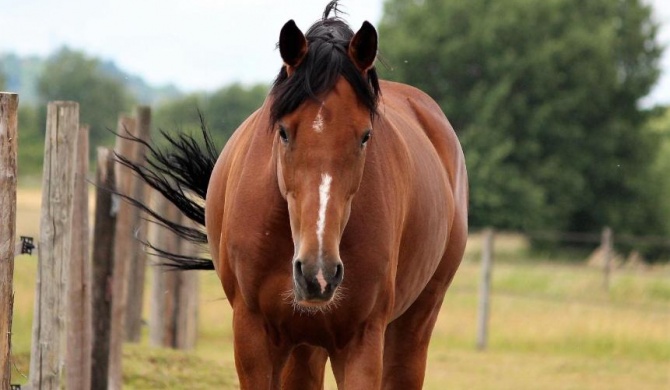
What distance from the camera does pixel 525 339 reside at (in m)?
17.4

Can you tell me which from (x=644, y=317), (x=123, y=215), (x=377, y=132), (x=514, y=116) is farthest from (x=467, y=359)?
(x=514, y=116)

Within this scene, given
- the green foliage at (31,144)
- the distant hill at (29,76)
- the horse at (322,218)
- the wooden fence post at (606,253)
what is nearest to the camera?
the horse at (322,218)

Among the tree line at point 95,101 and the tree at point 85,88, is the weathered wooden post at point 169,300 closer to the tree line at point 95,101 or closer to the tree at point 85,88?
the tree line at point 95,101

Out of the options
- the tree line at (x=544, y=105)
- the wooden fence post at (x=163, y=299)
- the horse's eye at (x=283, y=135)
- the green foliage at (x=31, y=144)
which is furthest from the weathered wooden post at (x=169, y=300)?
the tree line at (x=544, y=105)

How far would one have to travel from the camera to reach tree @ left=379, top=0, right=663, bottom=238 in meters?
46.3

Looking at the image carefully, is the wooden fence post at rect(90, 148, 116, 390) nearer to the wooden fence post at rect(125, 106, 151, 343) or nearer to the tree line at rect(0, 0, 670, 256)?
the wooden fence post at rect(125, 106, 151, 343)

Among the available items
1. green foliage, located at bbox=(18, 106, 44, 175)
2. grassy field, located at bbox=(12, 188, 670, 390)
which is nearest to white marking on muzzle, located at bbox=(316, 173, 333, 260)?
grassy field, located at bbox=(12, 188, 670, 390)

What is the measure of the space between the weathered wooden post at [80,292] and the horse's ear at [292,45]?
3.51m

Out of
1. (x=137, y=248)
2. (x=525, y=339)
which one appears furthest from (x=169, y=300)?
(x=525, y=339)

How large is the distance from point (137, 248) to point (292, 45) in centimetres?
652

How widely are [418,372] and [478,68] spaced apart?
42.2 metres

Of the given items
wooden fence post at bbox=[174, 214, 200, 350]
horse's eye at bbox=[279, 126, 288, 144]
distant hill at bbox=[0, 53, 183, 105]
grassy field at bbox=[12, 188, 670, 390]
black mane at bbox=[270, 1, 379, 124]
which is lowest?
grassy field at bbox=[12, 188, 670, 390]

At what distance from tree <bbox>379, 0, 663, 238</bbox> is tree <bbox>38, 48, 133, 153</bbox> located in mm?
14239

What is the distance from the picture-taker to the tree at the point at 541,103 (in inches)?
1822
